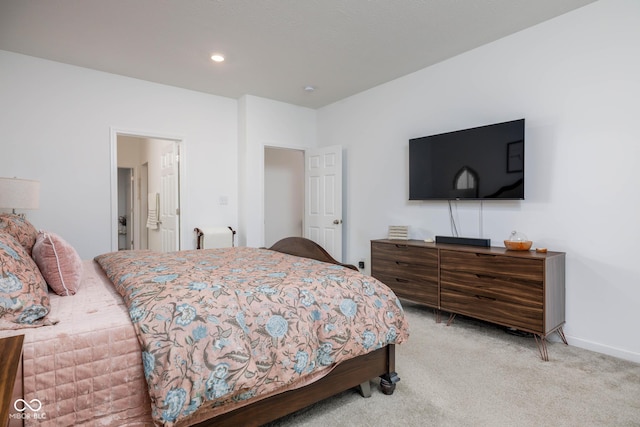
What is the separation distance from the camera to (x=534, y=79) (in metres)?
2.93

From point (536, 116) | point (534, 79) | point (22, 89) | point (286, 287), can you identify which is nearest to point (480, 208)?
point (536, 116)

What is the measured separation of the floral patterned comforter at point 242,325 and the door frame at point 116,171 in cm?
218

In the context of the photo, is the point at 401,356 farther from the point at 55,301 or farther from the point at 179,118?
the point at 179,118

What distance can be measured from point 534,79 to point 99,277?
3.66 m

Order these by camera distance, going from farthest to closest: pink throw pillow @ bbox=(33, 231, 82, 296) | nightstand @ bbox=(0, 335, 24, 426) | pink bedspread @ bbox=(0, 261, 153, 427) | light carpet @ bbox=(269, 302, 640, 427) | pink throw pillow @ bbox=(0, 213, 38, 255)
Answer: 1. pink throw pillow @ bbox=(0, 213, 38, 255)
2. light carpet @ bbox=(269, 302, 640, 427)
3. pink throw pillow @ bbox=(33, 231, 82, 296)
4. pink bedspread @ bbox=(0, 261, 153, 427)
5. nightstand @ bbox=(0, 335, 24, 426)

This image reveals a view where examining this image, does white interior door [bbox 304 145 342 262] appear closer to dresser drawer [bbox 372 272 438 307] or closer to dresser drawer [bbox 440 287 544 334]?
dresser drawer [bbox 372 272 438 307]

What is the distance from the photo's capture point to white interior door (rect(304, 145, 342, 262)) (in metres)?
4.74

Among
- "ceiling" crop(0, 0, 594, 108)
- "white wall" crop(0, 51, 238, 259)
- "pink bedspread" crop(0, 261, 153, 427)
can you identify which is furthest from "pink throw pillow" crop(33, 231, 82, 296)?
"white wall" crop(0, 51, 238, 259)

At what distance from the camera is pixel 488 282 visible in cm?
277

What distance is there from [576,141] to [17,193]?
445 cm

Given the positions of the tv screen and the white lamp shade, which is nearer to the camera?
the white lamp shade

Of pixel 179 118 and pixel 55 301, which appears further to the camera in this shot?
pixel 179 118

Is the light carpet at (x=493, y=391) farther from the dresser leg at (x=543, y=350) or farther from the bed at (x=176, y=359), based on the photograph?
the bed at (x=176, y=359)

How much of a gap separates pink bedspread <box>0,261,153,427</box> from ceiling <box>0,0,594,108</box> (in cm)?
238
